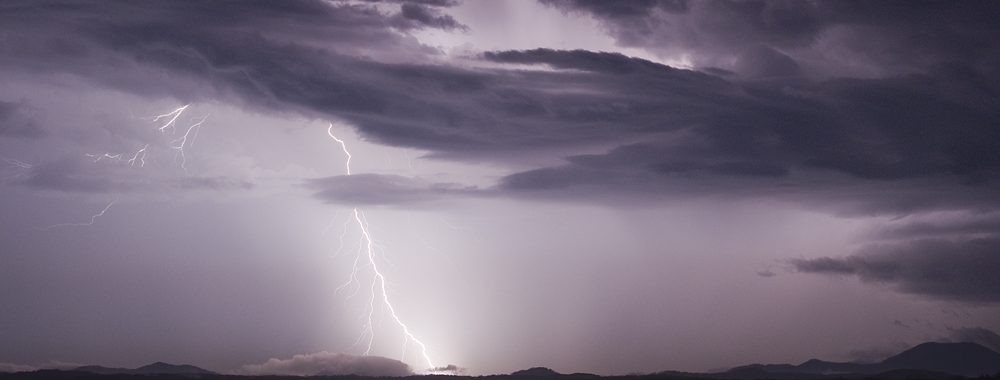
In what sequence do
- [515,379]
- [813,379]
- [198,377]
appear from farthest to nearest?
[813,379] → [515,379] → [198,377]

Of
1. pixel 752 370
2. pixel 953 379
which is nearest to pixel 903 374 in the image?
pixel 953 379

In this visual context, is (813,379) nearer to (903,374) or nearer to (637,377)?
(903,374)

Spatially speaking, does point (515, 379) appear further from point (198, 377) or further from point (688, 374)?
point (198, 377)

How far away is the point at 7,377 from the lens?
119 metres

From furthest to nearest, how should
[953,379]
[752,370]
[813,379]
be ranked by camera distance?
[752,370] < [813,379] < [953,379]

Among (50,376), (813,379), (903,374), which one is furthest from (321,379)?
(813,379)

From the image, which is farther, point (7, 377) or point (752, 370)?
point (752, 370)

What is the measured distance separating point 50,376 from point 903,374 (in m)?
99.8

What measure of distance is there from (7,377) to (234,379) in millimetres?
24835

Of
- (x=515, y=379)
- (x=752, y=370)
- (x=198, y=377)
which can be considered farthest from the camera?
(x=752, y=370)

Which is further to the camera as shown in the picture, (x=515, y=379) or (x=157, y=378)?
(x=515, y=379)

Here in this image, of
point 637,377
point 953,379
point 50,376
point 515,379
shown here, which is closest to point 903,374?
point 953,379

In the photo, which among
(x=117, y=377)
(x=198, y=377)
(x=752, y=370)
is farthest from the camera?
(x=752, y=370)

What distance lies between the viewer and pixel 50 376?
11788cm
